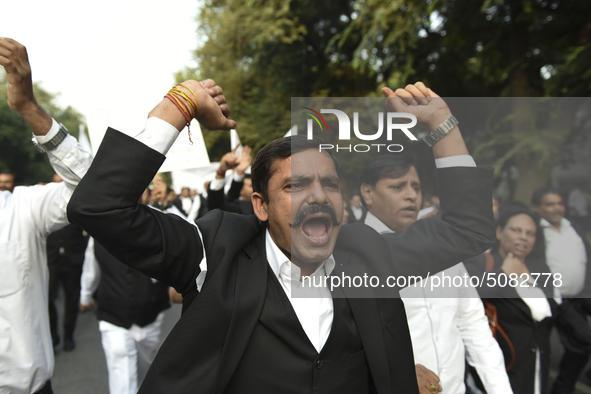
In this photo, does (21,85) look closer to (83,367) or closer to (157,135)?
(157,135)

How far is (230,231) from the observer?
1538 mm

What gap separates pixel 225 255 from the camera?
1.46 meters

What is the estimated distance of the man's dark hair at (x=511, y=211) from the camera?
2.02 metres

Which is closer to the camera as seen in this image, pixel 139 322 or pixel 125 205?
pixel 125 205

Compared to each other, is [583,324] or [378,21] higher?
[378,21]

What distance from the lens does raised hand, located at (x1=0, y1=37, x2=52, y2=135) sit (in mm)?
1699

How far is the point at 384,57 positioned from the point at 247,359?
381 inches

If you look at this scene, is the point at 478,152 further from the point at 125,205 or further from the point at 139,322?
the point at 139,322

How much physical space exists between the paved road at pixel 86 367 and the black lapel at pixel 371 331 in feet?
12.5

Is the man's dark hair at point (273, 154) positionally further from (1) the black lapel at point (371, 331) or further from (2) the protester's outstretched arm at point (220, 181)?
(2) the protester's outstretched arm at point (220, 181)

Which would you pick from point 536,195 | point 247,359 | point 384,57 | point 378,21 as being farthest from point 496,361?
point 384,57

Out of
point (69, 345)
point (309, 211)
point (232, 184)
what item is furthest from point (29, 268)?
point (69, 345)

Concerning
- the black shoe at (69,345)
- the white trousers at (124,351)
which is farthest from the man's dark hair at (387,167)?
the black shoe at (69,345)

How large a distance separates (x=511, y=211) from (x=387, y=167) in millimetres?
751
